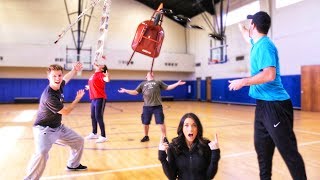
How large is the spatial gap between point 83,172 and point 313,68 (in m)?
14.9

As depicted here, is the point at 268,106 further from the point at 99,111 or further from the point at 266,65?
the point at 99,111

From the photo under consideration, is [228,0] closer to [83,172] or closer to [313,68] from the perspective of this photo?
[313,68]

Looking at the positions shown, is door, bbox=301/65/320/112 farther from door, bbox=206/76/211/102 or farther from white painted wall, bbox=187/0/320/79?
door, bbox=206/76/211/102

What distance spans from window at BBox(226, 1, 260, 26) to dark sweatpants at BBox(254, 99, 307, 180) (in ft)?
58.5

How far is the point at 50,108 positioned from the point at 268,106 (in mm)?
2736

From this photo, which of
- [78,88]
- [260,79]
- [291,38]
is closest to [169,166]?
[260,79]

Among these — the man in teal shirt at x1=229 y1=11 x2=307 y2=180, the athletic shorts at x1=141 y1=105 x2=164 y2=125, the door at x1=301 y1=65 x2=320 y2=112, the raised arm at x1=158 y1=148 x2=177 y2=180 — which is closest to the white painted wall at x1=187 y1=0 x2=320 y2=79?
the door at x1=301 y1=65 x2=320 y2=112

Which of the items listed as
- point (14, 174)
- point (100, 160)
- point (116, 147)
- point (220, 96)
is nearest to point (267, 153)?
point (100, 160)

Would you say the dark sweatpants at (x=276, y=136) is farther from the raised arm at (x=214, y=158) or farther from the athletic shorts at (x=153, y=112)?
the athletic shorts at (x=153, y=112)

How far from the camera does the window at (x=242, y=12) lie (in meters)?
19.2

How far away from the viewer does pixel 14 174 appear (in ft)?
14.7

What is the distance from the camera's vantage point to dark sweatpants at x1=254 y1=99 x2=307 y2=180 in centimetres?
274

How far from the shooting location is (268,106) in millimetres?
2895

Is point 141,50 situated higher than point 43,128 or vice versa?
point 141,50
